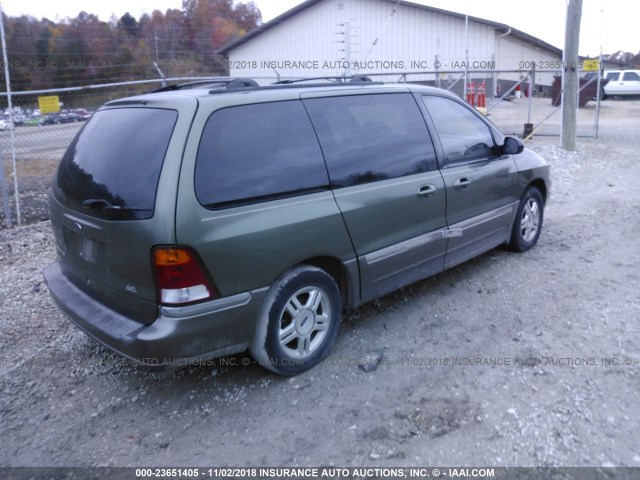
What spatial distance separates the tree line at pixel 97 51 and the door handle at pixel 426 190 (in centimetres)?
1363

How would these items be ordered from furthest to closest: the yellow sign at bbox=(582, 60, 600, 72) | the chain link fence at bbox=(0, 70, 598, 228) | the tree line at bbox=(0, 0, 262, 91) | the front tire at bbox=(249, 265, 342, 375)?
1. the tree line at bbox=(0, 0, 262, 91)
2. the yellow sign at bbox=(582, 60, 600, 72)
3. the chain link fence at bbox=(0, 70, 598, 228)
4. the front tire at bbox=(249, 265, 342, 375)

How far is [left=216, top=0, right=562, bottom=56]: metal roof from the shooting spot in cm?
2798

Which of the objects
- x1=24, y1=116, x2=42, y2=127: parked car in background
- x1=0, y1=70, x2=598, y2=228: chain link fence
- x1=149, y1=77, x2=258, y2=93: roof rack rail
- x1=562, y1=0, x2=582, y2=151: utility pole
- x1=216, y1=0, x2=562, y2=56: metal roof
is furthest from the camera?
x1=216, y1=0, x2=562, y2=56: metal roof

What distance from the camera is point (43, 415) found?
133 inches

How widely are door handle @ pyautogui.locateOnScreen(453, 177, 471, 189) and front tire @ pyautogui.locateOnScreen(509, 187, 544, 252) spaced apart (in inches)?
45.8

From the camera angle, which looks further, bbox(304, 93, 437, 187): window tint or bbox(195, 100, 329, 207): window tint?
bbox(304, 93, 437, 187): window tint

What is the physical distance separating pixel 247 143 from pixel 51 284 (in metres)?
1.80

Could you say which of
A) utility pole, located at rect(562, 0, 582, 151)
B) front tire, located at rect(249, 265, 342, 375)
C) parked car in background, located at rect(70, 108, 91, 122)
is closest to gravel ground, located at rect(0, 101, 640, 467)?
front tire, located at rect(249, 265, 342, 375)

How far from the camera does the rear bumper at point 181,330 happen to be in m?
3.01

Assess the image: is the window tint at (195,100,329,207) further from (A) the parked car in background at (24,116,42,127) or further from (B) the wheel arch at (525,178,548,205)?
(A) the parked car in background at (24,116,42,127)

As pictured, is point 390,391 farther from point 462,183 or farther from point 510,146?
point 510,146

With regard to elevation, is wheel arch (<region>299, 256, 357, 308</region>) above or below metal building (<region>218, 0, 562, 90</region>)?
below

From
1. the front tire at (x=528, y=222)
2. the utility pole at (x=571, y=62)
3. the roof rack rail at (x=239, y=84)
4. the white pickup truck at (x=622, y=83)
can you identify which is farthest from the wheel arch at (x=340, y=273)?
the white pickup truck at (x=622, y=83)

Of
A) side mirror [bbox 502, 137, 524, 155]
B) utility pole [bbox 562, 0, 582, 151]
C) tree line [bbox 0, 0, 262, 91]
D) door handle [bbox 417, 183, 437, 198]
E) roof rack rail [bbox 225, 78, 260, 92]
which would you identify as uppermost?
tree line [bbox 0, 0, 262, 91]
